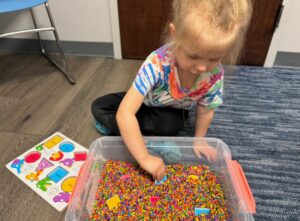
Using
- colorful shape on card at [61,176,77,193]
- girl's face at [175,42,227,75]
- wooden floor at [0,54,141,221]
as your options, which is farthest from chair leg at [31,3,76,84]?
girl's face at [175,42,227,75]

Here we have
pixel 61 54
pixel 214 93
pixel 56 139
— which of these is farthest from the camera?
pixel 61 54

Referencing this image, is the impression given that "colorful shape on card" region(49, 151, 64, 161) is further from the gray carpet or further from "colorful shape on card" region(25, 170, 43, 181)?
the gray carpet

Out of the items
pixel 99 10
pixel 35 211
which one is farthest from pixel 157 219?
pixel 99 10

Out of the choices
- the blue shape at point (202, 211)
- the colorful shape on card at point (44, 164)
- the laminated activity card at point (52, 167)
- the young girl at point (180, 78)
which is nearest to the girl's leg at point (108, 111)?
the young girl at point (180, 78)

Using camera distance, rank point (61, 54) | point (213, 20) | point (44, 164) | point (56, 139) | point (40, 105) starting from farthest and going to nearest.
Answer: point (61, 54)
point (40, 105)
point (56, 139)
point (44, 164)
point (213, 20)

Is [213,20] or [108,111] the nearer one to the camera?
[213,20]

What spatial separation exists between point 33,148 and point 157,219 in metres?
0.53

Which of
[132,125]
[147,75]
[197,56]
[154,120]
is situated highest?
[197,56]

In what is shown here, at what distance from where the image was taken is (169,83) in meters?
0.74

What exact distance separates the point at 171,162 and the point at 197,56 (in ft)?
1.31

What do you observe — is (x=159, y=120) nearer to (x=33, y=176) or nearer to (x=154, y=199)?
(x=154, y=199)

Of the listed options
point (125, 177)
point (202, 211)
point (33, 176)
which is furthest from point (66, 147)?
point (202, 211)

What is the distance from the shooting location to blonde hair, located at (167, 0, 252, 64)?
19.6 inches

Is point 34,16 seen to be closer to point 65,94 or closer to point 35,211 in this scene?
point 65,94
